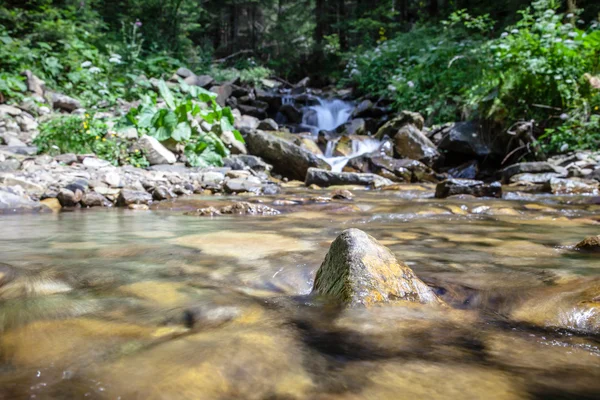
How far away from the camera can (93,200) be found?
197 inches

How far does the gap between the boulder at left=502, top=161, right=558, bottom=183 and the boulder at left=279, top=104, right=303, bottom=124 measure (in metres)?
7.70

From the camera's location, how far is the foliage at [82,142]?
673cm

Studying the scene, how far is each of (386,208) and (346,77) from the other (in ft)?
50.4

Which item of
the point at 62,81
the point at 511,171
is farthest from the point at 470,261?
the point at 62,81

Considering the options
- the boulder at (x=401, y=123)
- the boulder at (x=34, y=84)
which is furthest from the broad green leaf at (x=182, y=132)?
the boulder at (x=401, y=123)

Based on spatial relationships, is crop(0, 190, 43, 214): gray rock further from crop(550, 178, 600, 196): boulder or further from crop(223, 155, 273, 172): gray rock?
crop(550, 178, 600, 196): boulder

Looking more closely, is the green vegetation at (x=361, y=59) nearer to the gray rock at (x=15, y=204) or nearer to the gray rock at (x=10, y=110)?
the gray rock at (x=10, y=110)

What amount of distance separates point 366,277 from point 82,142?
6.63m

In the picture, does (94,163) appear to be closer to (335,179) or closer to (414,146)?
(335,179)

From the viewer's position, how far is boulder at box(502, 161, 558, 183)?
682cm

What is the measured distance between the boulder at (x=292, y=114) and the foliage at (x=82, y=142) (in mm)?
7312

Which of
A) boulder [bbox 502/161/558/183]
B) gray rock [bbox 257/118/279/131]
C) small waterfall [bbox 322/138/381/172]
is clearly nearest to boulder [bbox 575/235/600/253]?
boulder [bbox 502/161/558/183]

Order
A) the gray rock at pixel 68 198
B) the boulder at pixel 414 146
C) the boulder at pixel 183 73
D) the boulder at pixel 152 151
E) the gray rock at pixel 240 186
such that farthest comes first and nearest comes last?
1. the boulder at pixel 183 73
2. the boulder at pixel 414 146
3. the boulder at pixel 152 151
4. the gray rock at pixel 240 186
5. the gray rock at pixel 68 198

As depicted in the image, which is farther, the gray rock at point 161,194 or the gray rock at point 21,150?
the gray rock at point 21,150
